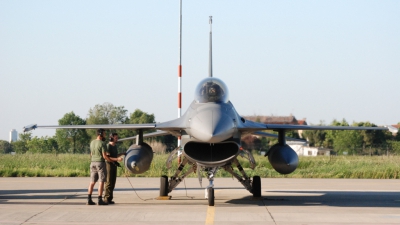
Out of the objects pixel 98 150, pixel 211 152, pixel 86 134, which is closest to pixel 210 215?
pixel 211 152

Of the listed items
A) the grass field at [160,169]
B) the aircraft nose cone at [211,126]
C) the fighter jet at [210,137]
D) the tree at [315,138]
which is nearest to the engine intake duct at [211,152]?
the fighter jet at [210,137]

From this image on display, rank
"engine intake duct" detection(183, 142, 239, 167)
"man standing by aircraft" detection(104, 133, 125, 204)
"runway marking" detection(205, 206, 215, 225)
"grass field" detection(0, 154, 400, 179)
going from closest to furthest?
"runway marking" detection(205, 206, 215, 225), "engine intake duct" detection(183, 142, 239, 167), "man standing by aircraft" detection(104, 133, 125, 204), "grass field" detection(0, 154, 400, 179)

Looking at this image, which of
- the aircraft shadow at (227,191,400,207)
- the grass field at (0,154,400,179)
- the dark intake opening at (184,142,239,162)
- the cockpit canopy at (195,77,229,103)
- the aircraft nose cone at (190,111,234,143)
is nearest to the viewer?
the aircraft nose cone at (190,111,234,143)

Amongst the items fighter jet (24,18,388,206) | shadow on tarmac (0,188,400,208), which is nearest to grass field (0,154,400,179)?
shadow on tarmac (0,188,400,208)

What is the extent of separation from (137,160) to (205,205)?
2.04 metres

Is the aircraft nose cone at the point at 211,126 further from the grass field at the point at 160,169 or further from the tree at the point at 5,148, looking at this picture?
the tree at the point at 5,148

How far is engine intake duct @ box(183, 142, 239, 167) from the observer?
12.4 m

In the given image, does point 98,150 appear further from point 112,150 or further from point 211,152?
point 211,152

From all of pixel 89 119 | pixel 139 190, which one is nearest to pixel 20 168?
pixel 139 190

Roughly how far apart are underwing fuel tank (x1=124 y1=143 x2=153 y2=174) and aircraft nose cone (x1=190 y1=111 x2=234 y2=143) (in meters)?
2.51

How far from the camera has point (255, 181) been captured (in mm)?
14742

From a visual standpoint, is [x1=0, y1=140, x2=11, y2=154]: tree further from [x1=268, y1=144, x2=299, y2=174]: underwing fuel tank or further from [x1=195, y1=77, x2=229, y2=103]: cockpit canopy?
[x1=195, y1=77, x2=229, y2=103]: cockpit canopy

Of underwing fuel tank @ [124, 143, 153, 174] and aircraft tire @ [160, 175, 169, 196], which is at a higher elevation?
underwing fuel tank @ [124, 143, 153, 174]

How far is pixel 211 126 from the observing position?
11.5 meters
